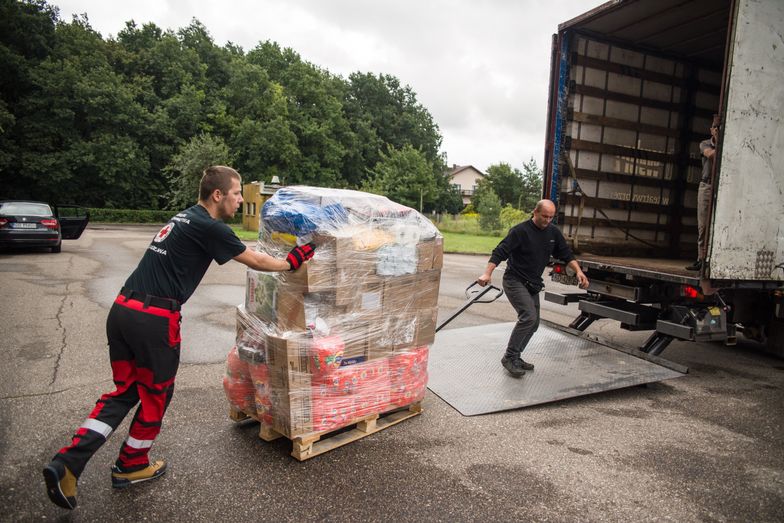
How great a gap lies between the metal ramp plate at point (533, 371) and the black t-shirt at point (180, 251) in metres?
2.30

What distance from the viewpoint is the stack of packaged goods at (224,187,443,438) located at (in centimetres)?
315

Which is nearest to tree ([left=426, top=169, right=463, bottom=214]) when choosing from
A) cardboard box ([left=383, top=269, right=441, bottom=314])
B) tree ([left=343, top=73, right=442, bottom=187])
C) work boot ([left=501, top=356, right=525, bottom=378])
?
tree ([left=343, top=73, right=442, bottom=187])

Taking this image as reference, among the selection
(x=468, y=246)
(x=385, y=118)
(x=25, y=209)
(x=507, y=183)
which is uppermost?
(x=385, y=118)

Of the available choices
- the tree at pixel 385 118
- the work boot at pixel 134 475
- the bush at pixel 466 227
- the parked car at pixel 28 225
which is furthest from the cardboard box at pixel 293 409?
the tree at pixel 385 118

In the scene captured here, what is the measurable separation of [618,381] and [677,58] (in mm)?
5267

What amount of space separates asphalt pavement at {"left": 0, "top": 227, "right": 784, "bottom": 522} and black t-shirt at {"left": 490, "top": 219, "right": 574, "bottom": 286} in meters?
1.26

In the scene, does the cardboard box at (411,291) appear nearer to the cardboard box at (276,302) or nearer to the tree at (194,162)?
the cardboard box at (276,302)

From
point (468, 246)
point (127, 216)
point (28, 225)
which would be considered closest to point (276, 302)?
point (28, 225)

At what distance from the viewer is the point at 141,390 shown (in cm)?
277

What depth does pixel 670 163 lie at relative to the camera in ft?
24.8

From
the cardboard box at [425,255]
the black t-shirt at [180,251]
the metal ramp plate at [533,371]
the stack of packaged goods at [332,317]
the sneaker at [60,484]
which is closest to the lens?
the sneaker at [60,484]

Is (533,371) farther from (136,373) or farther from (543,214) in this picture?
(136,373)

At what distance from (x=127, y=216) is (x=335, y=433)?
123ft

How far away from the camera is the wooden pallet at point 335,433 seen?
10.2ft
